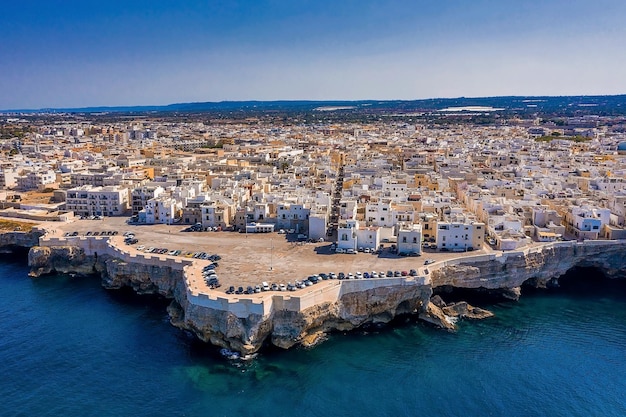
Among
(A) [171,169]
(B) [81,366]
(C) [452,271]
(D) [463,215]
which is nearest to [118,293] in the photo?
(B) [81,366]

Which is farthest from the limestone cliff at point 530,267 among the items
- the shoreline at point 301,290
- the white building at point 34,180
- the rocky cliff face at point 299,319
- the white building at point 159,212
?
the white building at point 34,180

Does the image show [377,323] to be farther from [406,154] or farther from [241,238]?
[406,154]

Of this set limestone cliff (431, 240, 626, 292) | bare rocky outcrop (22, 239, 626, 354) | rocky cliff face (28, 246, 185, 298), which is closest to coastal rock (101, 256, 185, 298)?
rocky cliff face (28, 246, 185, 298)

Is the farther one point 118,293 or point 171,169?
point 171,169

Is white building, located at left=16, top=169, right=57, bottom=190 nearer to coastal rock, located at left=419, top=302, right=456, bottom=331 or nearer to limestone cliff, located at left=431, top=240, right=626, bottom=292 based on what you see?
coastal rock, located at left=419, top=302, right=456, bottom=331

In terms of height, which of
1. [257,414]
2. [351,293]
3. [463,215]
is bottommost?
[257,414]

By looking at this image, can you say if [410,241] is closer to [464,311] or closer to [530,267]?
[464,311]
